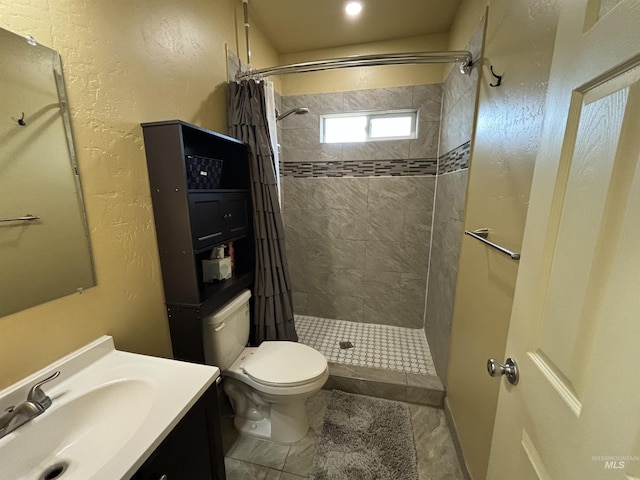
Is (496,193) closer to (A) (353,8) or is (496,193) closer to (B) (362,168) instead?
(B) (362,168)

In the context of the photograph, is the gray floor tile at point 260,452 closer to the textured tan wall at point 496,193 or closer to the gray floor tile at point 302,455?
the gray floor tile at point 302,455

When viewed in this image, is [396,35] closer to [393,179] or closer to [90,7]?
[393,179]

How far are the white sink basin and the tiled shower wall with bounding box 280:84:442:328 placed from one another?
5.98 ft

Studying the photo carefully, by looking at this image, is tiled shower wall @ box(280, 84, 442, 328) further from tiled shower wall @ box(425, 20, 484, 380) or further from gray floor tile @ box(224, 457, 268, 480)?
gray floor tile @ box(224, 457, 268, 480)

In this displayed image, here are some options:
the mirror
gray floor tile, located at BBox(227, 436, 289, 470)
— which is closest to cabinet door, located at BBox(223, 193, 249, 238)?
the mirror

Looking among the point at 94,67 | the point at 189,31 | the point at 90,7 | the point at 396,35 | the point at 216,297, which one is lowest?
the point at 216,297

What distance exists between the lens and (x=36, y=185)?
32.3 inches

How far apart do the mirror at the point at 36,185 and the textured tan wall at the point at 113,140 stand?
35mm

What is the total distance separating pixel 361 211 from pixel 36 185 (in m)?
2.10

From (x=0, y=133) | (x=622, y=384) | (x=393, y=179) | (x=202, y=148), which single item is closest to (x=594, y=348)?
(x=622, y=384)

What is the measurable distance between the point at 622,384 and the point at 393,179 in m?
2.16

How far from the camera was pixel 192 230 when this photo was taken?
47.4 inches

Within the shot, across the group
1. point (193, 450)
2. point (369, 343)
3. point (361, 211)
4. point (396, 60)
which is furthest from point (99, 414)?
point (361, 211)

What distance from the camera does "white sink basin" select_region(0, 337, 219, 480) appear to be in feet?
2.22
